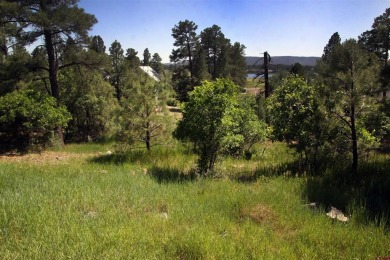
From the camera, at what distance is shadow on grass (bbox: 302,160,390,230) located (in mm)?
6227

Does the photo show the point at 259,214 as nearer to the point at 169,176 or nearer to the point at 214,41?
the point at 169,176

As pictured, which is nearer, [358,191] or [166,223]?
[166,223]

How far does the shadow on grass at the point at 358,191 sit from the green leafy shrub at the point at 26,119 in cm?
1330

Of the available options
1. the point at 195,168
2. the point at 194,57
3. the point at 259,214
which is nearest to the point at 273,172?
the point at 195,168

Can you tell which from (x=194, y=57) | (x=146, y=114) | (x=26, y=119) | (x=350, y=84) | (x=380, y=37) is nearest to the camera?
(x=350, y=84)

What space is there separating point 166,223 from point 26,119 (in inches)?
518

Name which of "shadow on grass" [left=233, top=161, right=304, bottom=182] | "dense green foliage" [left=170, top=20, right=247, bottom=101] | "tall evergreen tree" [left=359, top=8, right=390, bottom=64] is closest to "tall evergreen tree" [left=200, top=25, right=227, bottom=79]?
"dense green foliage" [left=170, top=20, right=247, bottom=101]

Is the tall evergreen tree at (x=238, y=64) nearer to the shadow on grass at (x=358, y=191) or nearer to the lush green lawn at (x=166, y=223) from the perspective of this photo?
the shadow on grass at (x=358, y=191)

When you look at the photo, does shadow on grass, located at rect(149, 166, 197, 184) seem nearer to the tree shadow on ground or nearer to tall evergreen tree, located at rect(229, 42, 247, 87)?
the tree shadow on ground

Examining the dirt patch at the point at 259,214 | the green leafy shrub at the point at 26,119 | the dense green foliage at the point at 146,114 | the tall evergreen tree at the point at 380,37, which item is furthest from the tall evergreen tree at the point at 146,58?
the dirt patch at the point at 259,214

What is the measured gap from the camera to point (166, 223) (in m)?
5.37

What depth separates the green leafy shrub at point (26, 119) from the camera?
15039mm

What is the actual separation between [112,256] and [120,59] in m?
30.4

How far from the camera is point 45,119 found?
15.6 metres
